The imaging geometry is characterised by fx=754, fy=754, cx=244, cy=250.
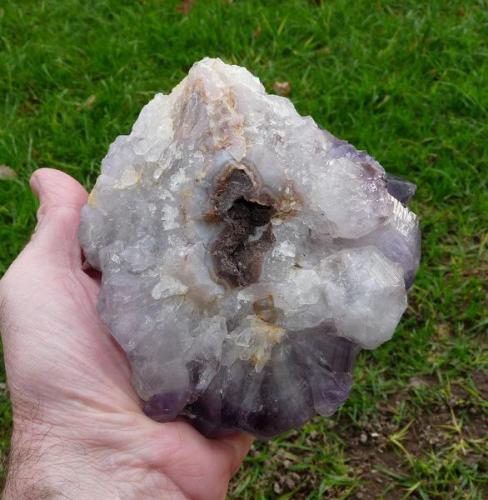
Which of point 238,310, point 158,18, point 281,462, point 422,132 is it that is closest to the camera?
point 238,310

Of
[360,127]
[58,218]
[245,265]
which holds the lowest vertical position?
[360,127]

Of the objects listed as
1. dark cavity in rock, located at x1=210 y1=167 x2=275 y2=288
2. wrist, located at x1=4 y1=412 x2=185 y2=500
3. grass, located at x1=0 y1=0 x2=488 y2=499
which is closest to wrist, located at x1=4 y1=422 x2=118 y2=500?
wrist, located at x1=4 y1=412 x2=185 y2=500

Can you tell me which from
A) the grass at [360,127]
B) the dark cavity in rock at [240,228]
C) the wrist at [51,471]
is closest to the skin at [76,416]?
the wrist at [51,471]

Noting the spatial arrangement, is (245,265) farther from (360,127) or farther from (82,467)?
(360,127)

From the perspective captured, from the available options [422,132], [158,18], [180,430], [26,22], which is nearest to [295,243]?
[180,430]

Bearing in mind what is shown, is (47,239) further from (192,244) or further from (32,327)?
(192,244)

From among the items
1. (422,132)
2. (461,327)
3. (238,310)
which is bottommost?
(461,327)

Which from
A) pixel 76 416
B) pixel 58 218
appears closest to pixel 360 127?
pixel 58 218
